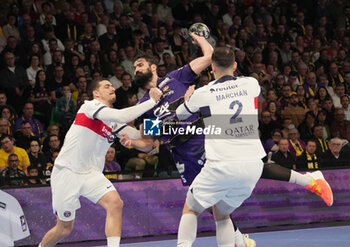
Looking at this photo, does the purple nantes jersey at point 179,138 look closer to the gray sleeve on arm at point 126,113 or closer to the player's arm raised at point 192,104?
the gray sleeve on arm at point 126,113

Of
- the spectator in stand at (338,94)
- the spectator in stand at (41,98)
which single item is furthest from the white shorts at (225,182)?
the spectator in stand at (338,94)

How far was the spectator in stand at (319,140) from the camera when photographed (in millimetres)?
12070

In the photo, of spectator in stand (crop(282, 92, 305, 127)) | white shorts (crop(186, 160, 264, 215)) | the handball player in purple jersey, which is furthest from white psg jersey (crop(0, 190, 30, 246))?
spectator in stand (crop(282, 92, 305, 127))

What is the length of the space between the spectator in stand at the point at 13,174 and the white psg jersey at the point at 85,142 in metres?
2.49

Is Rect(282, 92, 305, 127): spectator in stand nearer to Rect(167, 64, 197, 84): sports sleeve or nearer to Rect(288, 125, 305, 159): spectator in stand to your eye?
Rect(288, 125, 305, 159): spectator in stand

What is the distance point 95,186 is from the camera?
7.23m

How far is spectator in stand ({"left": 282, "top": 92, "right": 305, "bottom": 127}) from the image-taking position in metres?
13.1

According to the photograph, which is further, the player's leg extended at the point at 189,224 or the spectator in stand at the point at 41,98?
the spectator in stand at the point at 41,98

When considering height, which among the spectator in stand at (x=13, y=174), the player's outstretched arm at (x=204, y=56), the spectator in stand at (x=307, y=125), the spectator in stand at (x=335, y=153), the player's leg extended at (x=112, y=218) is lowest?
the spectator in stand at (x=335, y=153)

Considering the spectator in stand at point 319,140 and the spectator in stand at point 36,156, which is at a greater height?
the spectator in stand at point 36,156

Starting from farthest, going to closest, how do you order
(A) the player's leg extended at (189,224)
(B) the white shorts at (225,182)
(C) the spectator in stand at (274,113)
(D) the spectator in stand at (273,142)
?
(C) the spectator in stand at (274,113) → (D) the spectator in stand at (273,142) → (A) the player's leg extended at (189,224) → (B) the white shorts at (225,182)

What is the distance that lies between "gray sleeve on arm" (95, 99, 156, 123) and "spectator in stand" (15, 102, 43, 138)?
4516mm

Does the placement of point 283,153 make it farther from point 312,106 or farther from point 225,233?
point 225,233

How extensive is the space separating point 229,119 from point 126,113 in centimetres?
136
